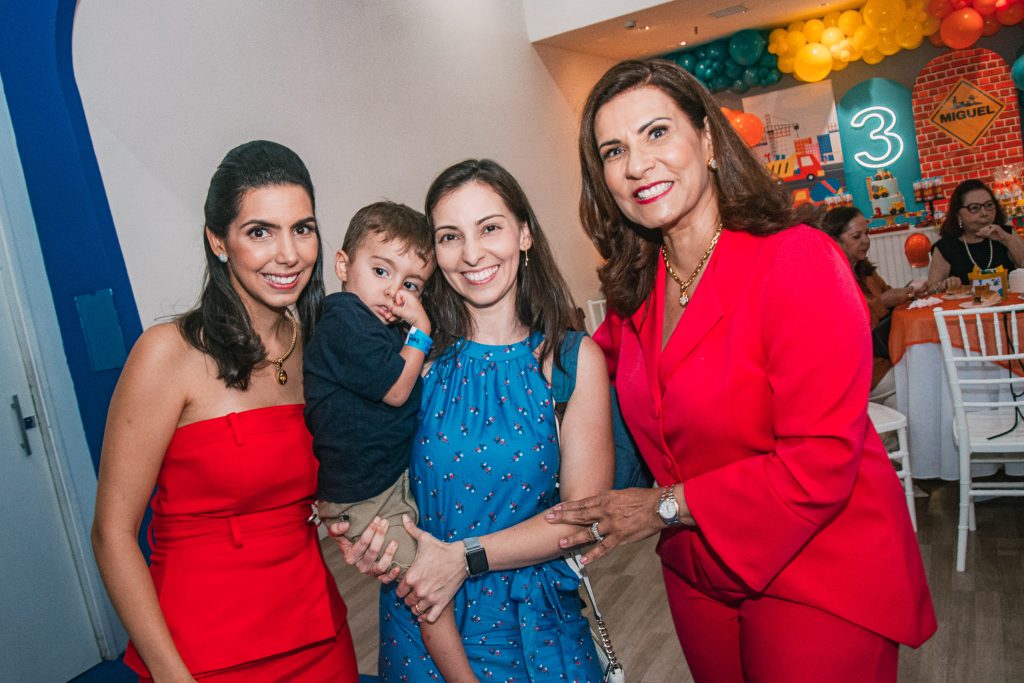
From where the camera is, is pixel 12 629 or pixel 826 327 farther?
pixel 12 629

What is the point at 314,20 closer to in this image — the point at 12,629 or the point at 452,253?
the point at 12,629

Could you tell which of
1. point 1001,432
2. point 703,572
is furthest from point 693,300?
point 1001,432

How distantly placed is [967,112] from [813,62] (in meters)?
1.96

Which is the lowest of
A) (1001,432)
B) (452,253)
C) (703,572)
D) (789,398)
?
(1001,432)

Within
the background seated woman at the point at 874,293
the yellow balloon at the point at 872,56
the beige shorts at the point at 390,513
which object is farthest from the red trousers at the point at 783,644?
the yellow balloon at the point at 872,56

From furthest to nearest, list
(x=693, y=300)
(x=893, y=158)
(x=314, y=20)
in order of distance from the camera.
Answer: (x=893, y=158) < (x=314, y=20) < (x=693, y=300)

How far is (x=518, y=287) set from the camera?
1.85 m

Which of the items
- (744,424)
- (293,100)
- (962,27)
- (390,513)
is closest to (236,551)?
(390,513)

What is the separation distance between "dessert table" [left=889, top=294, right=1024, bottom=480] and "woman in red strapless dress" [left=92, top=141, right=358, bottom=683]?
358 cm

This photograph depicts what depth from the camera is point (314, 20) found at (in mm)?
5668

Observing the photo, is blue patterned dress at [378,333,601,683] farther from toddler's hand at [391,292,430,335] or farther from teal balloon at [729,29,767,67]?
teal balloon at [729,29,767,67]

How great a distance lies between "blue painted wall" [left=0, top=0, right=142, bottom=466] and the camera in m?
3.40

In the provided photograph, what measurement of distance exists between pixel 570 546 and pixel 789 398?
531 mm

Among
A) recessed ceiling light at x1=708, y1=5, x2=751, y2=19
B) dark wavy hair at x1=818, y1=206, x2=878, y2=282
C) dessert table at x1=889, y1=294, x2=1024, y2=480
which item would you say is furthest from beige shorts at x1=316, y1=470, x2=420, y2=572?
recessed ceiling light at x1=708, y1=5, x2=751, y2=19
